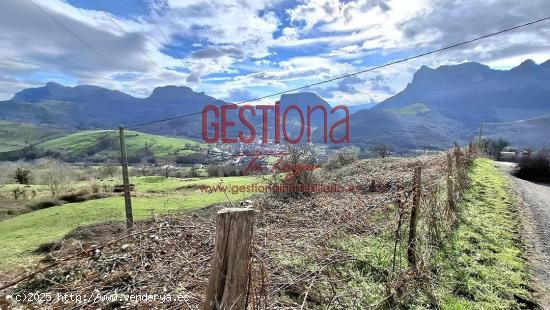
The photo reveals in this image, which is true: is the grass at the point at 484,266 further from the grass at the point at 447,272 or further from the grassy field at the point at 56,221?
the grassy field at the point at 56,221

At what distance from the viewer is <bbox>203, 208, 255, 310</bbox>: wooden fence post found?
207 cm

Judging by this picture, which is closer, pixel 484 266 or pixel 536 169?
pixel 484 266

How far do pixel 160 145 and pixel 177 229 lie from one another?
125m

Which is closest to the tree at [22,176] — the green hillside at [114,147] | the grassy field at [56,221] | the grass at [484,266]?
the grassy field at [56,221]

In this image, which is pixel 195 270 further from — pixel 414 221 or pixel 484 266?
pixel 484 266

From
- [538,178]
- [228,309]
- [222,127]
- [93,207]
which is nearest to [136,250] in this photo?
[228,309]

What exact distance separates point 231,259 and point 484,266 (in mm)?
5405

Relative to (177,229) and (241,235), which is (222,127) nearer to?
(177,229)

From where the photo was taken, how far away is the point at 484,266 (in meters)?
5.65

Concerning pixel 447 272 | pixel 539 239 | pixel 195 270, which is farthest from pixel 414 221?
pixel 539 239

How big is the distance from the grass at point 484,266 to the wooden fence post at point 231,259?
11.5 ft

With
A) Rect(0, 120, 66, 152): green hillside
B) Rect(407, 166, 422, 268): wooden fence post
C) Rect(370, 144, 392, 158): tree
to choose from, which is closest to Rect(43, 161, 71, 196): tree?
Rect(370, 144, 392, 158): tree

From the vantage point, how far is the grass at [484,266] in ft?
15.1

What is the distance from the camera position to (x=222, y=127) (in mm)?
15219
